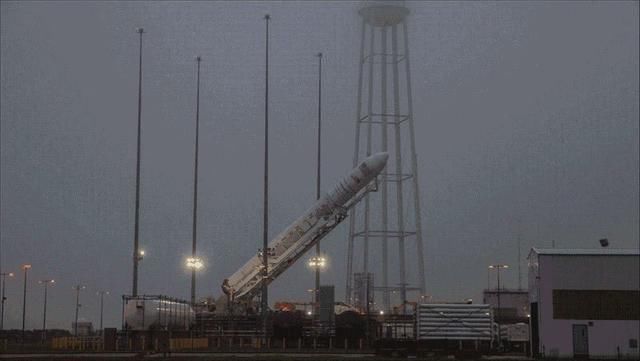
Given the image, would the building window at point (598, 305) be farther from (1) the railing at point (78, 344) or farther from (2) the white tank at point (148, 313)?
(1) the railing at point (78, 344)

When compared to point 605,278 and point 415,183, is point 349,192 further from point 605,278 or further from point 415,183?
point 605,278

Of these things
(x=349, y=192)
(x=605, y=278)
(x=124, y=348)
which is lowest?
(x=124, y=348)

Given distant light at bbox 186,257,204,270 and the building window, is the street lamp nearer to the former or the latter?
distant light at bbox 186,257,204,270

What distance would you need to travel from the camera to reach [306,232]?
8088 cm

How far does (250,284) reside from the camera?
273 feet

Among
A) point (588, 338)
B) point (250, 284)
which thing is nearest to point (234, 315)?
point (250, 284)

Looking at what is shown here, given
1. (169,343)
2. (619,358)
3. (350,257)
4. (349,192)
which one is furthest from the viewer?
(350,257)

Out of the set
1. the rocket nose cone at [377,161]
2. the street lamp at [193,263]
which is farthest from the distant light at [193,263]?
the rocket nose cone at [377,161]

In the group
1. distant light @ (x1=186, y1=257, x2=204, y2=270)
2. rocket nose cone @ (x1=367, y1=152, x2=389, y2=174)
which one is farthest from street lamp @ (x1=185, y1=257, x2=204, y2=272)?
rocket nose cone @ (x1=367, y1=152, x2=389, y2=174)

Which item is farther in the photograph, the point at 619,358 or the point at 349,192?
the point at 349,192

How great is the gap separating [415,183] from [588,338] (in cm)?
2844

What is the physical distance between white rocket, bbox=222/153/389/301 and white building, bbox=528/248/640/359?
716 inches

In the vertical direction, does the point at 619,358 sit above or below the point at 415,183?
below

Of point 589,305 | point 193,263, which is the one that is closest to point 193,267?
point 193,263
